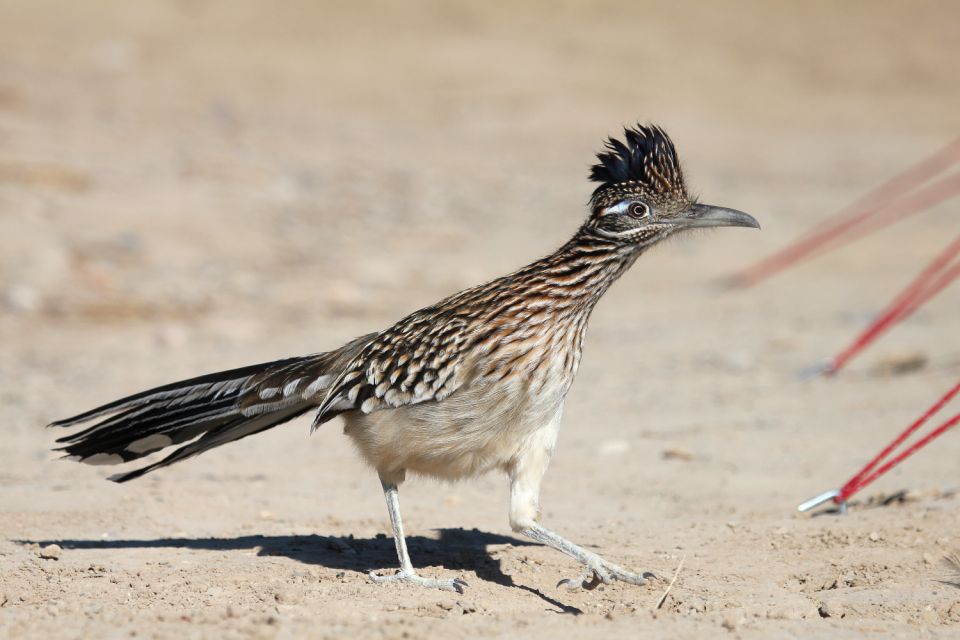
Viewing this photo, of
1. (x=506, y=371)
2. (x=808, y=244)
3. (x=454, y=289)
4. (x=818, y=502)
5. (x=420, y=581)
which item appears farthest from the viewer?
(x=808, y=244)

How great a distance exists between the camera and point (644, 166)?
5699 millimetres

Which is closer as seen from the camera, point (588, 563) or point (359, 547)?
point (588, 563)

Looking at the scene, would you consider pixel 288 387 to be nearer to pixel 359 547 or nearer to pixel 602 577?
pixel 359 547

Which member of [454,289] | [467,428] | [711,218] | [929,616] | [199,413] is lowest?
[929,616]

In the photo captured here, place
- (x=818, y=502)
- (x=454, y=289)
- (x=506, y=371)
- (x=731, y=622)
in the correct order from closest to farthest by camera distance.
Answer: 1. (x=731, y=622)
2. (x=506, y=371)
3. (x=818, y=502)
4. (x=454, y=289)

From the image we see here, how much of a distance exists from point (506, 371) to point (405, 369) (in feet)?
Answer: 1.69

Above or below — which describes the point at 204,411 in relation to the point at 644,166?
below

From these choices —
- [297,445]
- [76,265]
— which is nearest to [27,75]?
[76,265]

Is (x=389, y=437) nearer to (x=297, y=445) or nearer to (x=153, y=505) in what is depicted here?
(x=153, y=505)

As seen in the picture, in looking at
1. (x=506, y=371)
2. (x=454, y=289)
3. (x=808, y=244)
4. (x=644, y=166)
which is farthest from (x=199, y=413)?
(x=808, y=244)

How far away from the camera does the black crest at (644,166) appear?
18.7 feet

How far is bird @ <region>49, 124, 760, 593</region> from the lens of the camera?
549cm

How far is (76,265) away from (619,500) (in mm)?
8494

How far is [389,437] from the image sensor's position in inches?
225
